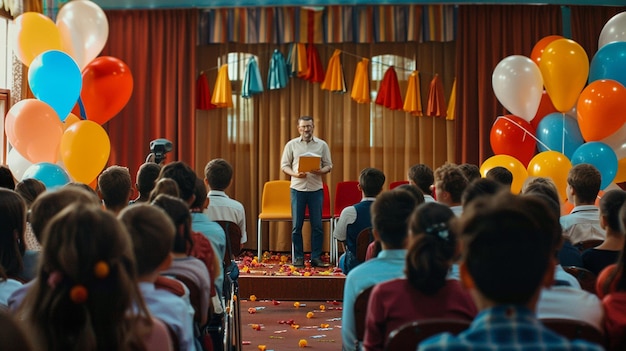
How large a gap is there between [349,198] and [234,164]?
1.52 meters

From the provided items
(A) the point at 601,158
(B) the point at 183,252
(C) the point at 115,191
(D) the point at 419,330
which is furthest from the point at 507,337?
(A) the point at 601,158

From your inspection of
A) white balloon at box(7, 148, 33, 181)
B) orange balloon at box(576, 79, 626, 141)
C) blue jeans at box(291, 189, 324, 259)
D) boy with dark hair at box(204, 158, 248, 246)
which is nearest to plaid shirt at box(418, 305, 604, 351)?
boy with dark hair at box(204, 158, 248, 246)

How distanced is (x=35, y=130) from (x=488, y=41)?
4.66 meters

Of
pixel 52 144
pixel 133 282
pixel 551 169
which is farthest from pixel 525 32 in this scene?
pixel 133 282

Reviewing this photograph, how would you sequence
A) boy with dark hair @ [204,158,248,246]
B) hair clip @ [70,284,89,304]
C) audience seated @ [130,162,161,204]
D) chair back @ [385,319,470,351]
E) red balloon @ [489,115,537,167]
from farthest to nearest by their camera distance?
1. red balloon @ [489,115,537,167]
2. boy with dark hair @ [204,158,248,246]
3. audience seated @ [130,162,161,204]
4. chair back @ [385,319,470,351]
5. hair clip @ [70,284,89,304]

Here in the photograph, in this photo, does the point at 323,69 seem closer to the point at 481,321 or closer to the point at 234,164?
the point at 234,164

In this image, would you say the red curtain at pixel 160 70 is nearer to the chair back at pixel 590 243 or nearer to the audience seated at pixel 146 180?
the audience seated at pixel 146 180

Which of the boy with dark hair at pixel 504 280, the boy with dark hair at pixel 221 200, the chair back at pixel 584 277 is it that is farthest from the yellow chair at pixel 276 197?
the boy with dark hair at pixel 504 280

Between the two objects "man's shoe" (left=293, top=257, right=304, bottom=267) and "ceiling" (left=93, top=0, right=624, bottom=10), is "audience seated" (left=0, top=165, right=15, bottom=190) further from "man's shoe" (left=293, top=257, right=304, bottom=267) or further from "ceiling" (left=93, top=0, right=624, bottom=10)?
"ceiling" (left=93, top=0, right=624, bottom=10)

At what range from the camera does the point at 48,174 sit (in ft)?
17.0

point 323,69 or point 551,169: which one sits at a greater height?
point 323,69

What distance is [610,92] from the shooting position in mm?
5664

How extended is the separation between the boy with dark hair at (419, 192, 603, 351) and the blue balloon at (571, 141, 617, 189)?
15.1 ft

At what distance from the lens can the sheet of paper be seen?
708cm
